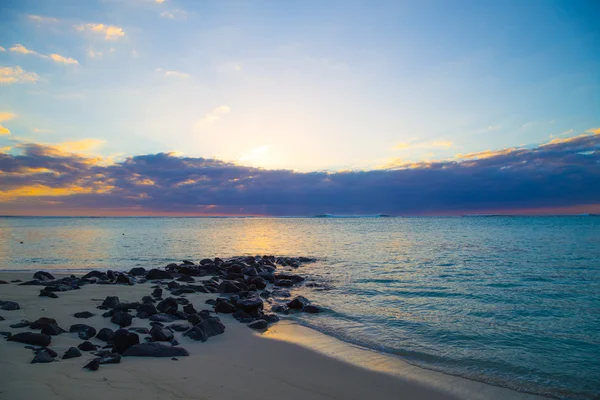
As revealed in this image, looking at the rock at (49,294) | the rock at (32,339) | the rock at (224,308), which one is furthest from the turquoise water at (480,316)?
the rock at (49,294)

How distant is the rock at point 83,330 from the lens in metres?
9.46

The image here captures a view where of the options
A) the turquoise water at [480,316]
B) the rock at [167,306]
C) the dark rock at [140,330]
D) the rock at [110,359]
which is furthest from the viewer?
the rock at [167,306]

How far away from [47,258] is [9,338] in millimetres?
30654

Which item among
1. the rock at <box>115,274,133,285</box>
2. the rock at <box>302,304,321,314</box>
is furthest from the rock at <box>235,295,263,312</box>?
the rock at <box>115,274,133,285</box>

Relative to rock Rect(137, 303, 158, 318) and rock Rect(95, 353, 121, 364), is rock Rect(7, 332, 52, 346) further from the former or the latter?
rock Rect(137, 303, 158, 318)

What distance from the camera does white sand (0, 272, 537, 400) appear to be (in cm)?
646

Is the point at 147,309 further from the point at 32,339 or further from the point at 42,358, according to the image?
the point at 42,358

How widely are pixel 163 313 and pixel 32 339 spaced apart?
4.08 meters

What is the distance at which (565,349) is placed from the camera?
10.1 metres

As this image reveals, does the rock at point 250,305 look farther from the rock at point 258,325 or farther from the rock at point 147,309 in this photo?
the rock at point 147,309

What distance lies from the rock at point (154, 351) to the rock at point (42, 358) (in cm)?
146

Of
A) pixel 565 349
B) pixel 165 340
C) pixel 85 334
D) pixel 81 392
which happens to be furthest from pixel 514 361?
pixel 85 334

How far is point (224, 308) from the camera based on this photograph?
13766 millimetres

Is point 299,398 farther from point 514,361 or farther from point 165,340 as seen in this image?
point 514,361
